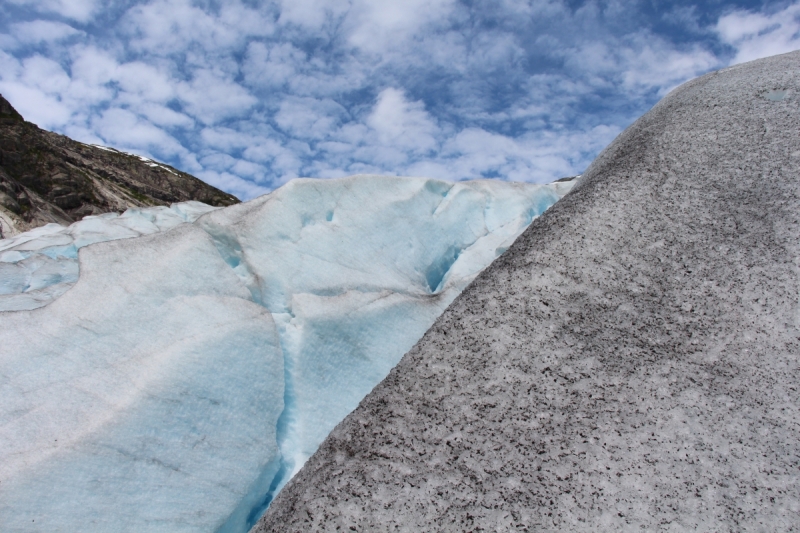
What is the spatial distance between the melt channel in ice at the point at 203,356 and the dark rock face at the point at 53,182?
80.9 ft

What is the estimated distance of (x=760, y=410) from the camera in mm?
1979

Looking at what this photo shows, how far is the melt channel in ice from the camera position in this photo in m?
3.44

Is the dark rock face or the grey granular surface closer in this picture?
the grey granular surface

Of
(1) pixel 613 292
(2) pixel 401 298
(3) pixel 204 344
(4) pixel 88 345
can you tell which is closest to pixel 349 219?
(2) pixel 401 298

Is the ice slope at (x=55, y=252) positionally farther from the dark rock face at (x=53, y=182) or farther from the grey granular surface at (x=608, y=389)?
the dark rock face at (x=53, y=182)

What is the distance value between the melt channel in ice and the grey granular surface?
1993 mm

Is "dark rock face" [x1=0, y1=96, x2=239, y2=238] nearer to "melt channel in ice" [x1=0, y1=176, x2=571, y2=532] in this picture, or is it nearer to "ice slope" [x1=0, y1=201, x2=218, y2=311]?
"ice slope" [x1=0, y1=201, x2=218, y2=311]

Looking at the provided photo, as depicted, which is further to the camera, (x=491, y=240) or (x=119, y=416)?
(x=491, y=240)

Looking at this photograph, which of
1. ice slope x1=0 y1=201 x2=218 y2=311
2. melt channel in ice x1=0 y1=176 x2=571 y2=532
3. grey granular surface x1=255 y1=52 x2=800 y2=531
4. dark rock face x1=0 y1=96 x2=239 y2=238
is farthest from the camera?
dark rock face x1=0 y1=96 x2=239 y2=238

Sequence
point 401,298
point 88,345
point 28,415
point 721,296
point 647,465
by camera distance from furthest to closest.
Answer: point 401,298 < point 88,345 < point 28,415 < point 721,296 < point 647,465

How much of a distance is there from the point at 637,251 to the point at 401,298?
306 cm

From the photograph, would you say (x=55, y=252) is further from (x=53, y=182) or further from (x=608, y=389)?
(x=53, y=182)

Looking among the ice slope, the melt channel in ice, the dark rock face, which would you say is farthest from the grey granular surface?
the dark rock face

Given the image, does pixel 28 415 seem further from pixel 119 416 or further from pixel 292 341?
pixel 292 341
